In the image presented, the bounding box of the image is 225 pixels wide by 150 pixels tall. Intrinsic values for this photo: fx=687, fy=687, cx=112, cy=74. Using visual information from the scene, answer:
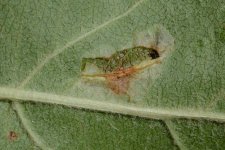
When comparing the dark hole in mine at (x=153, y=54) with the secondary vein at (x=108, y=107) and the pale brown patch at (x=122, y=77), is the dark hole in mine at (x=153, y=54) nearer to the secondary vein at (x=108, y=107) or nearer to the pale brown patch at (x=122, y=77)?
the pale brown patch at (x=122, y=77)

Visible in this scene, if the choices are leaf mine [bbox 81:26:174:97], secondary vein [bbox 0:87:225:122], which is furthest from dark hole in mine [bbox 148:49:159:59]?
secondary vein [bbox 0:87:225:122]

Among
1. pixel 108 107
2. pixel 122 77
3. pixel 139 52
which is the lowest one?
pixel 108 107

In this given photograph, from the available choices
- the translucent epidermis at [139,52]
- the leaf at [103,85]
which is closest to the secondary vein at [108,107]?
the leaf at [103,85]

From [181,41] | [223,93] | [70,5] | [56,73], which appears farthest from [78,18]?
[223,93]

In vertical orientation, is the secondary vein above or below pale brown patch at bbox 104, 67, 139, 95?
below

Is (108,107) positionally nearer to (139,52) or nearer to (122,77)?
(122,77)

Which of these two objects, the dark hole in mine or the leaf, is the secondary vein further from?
the dark hole in mine

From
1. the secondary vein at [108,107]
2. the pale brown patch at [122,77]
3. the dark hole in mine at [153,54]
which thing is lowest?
the secondary vein at [108,107]

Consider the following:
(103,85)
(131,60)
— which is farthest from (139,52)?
(103,85)

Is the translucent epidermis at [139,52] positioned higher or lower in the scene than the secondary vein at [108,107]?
higher
